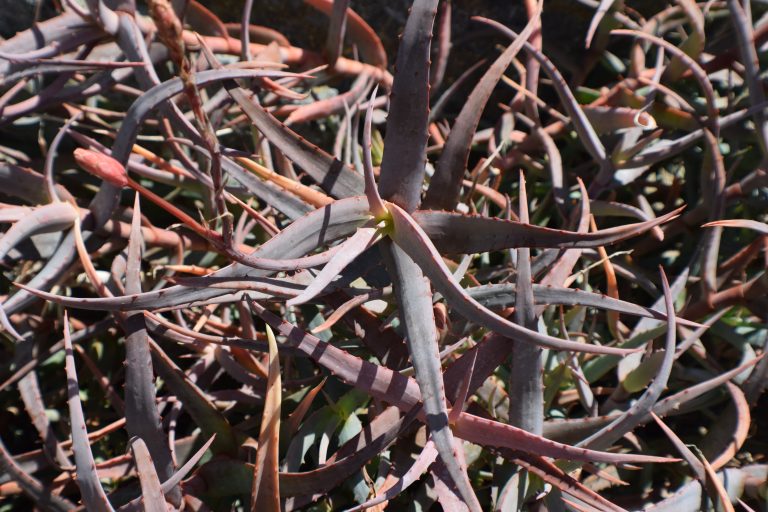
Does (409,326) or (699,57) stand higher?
(699,57)

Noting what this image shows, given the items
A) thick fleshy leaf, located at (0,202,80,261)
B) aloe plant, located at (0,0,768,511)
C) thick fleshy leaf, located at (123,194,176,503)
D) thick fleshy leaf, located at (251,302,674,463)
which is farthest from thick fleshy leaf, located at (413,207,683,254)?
thick fleshy leaf, located at (0,202,80,261)

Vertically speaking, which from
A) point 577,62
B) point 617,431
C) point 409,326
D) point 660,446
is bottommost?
point 660,446

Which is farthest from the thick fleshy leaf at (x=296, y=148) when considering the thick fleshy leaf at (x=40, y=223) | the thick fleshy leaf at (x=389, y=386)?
the thick fleshy leaf at (x=40, y=223)

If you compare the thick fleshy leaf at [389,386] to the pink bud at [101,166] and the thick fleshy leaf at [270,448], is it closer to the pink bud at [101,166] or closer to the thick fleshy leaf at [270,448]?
the thick fleshy leaf at [270,448]

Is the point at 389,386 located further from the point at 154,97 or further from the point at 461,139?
the point at 154,97

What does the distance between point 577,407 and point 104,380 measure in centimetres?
49

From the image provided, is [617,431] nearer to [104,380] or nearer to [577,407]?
[577,407]

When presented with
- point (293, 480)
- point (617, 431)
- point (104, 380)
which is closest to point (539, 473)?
point (617, 431)

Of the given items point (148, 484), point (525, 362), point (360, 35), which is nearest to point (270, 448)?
point (148, 484)

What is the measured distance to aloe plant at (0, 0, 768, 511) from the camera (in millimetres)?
469

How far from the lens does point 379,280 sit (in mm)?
542

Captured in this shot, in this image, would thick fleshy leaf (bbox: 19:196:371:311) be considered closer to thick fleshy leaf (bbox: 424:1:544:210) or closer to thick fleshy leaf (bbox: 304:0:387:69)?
thick fleshy leaf (bbox: 424:1:544:210)

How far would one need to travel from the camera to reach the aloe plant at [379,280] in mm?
469

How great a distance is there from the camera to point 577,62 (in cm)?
92
